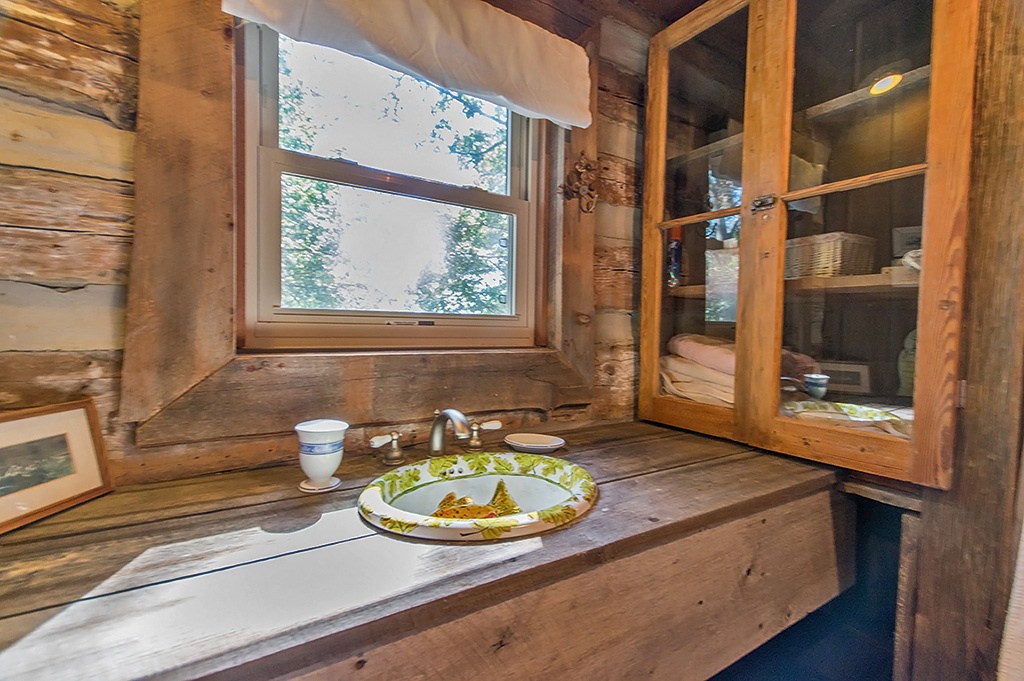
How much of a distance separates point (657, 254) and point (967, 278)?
0.69 metres

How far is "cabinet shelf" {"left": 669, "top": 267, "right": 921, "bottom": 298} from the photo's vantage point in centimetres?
88

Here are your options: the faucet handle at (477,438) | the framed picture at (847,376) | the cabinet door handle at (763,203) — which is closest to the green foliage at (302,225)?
the faucet handle at (477,438)

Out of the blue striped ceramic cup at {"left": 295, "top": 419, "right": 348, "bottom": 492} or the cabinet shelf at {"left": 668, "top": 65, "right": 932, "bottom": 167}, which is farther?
the cabinet shelf at {"left": 668, "top": 65, "right": 932, "bottom": 167}

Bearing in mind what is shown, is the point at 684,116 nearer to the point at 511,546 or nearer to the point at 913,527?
the point at 913,527

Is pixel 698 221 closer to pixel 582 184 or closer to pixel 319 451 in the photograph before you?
pixel 582 184

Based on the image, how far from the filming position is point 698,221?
127cm

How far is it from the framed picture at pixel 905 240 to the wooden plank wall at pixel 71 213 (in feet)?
4.57

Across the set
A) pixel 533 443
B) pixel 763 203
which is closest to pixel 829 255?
pixel 763 203

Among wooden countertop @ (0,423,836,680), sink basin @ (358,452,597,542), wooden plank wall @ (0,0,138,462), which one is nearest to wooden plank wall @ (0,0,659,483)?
wooden plank wall @ (0,0,138,462)

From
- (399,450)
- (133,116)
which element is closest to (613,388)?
(399,450)

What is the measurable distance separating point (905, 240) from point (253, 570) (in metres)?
1.26

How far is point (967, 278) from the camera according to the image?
0.81m

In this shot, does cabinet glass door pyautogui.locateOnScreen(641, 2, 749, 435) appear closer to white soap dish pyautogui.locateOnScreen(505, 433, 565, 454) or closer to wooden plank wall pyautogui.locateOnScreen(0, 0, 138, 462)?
white soap dish pyautogui.locateOnScreen(505, 433, 565, 454)

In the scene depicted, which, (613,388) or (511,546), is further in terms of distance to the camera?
(613,388)
